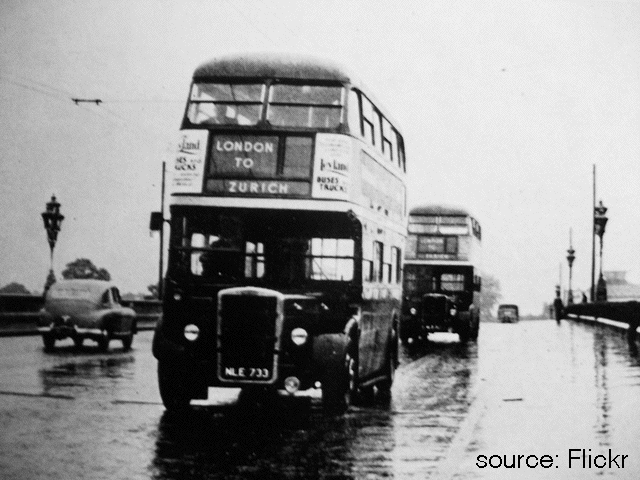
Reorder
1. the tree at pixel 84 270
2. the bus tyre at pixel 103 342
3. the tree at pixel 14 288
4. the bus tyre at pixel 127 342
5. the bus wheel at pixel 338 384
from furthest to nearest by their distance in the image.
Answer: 1. the bus tyre at pixel 127 342
2. the bus tyre at pixel 103 342
3. the tree at pixel 84 270
4. the tree at pixel 14 288
5. the bus wheel at pixel 338 384

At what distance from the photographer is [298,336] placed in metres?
10.2

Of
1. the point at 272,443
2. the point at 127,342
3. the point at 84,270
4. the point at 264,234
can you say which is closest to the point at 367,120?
the point at 264,234

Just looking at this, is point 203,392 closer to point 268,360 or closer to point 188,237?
point 268,360

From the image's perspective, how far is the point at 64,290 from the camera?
16.3 metres

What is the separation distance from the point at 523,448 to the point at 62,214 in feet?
16.5

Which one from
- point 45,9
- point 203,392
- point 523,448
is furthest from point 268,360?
point 45,9

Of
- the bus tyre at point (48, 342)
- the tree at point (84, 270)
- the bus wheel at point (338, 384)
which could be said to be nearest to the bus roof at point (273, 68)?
the tree at point (84, 270)

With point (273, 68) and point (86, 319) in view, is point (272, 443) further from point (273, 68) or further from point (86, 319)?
point (86, 319)

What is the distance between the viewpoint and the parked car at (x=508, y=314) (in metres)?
66.2

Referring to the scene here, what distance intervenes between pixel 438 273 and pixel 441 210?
1.55m

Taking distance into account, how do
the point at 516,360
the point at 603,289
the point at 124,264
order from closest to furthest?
the point at 124,264, the point at 516,360, the point at 603,289

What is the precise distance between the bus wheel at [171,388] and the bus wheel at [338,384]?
1379mm

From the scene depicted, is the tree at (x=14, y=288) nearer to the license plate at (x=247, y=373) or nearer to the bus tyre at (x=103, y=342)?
the license plate at (x=247, y=373)

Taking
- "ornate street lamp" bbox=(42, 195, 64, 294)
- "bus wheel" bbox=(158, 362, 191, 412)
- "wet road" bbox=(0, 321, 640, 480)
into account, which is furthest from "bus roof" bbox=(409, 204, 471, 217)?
"ornate street lamp" bbox=(42, 195, 64, 294)
